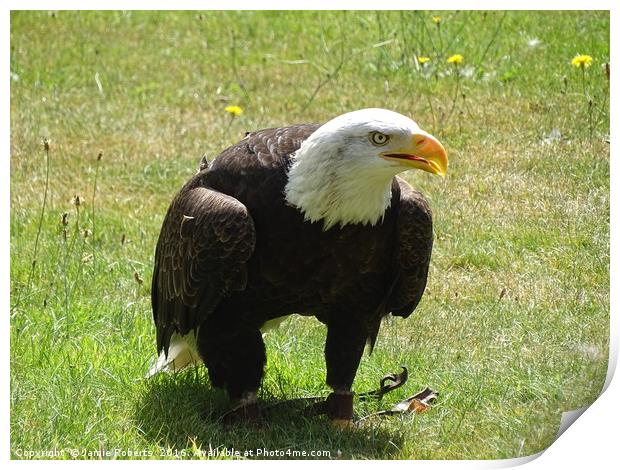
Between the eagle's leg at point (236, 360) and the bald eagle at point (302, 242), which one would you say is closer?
the bald eagle at point (302, 242)

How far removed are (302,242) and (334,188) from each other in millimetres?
273

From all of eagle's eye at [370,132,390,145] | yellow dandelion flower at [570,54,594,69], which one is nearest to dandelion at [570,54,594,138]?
yellow dandelion flower at [570,54,594,69]

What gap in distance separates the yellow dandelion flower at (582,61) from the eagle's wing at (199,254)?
2.27 metres

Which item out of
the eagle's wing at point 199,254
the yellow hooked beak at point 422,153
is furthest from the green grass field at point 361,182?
the yellow hooked beak at point 422,153

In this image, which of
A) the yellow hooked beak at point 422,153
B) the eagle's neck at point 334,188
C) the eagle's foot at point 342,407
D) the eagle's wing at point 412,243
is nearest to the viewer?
the yellow hooked beak at point 422,153

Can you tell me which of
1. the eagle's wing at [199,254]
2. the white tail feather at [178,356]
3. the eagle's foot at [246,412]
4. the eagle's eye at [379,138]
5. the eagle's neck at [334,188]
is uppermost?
the eagle's eye at [379,138]

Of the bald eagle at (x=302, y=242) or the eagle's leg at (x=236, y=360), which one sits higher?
the bald eagle at (x=302, y=242)

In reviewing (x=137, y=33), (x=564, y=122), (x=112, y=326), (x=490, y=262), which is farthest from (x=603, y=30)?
(x=137, y=33)

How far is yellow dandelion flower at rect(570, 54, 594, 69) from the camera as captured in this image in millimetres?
6156

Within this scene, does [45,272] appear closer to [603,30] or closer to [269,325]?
[269,325]

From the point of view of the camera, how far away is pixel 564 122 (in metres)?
6.63

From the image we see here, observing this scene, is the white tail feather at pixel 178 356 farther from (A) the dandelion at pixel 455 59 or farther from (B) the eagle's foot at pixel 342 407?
(A) the dandelion at pixel 455 59

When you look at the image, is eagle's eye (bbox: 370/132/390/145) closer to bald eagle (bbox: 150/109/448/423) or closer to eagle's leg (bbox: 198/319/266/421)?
bald eagle (bbox: 150/109/448/423)

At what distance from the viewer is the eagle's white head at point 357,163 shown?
461cm
